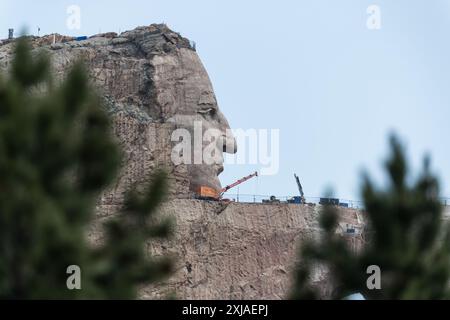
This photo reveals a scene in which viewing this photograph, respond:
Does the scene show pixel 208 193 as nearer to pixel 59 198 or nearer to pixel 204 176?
pixel 204 176

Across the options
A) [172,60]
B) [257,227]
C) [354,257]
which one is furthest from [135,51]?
[354,257]

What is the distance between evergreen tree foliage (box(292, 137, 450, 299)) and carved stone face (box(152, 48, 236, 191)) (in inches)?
1874

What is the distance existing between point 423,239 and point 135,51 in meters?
51.9

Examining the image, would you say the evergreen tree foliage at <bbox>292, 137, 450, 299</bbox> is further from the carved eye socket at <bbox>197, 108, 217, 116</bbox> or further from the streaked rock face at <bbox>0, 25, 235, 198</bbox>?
the carved eye socket at <bbox>197, 108, 217, 116</bbox>

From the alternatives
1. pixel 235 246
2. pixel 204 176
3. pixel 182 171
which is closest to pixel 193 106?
pixel 204 176

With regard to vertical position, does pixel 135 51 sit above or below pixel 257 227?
above

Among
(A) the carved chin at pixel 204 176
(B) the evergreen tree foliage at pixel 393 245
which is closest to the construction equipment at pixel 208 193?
(A) the carved chin at pixel 204 176

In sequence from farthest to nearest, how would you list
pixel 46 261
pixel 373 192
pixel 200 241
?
1. pixel 200 241
2. pixel 373 192
3. pixel 46 261

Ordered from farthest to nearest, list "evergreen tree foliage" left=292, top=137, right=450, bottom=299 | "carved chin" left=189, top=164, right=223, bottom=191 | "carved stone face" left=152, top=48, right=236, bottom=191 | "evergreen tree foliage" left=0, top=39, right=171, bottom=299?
"carved stone face" left=152, top=48, right=236, bottom=191 < "carved chin" left=189, top=164, right=223, bottom=191 < "evergreen tree foliage" left=292, top=137, right=450, bottom=299 < "evergreen tree foliage" left=0, top=39, right=171, bottom=299

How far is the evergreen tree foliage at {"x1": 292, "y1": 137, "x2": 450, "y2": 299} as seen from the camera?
45969 mm

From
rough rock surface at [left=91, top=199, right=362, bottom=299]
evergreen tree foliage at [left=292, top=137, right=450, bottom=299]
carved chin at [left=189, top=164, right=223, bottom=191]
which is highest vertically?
evergreen tree foliage at [left=292, top=137, right=450, bottom=299]

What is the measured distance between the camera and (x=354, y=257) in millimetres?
46875

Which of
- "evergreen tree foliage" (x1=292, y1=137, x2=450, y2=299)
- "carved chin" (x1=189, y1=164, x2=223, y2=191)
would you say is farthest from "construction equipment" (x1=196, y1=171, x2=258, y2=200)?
"evergreen tree foliage" (x1=292, y1=137, x2=450, y2=299)
